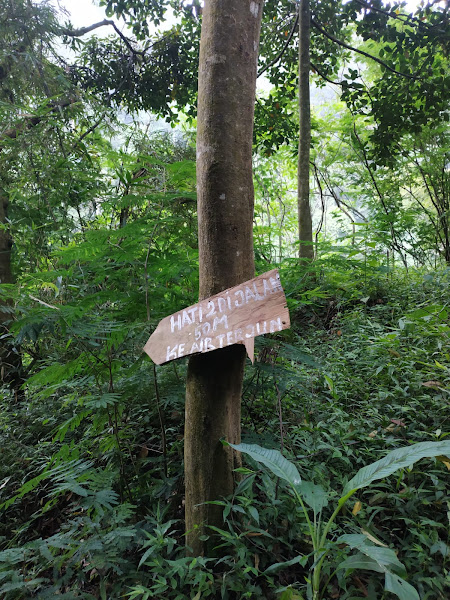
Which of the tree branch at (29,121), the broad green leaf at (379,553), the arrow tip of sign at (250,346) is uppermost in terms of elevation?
the tree branch at (29,121)

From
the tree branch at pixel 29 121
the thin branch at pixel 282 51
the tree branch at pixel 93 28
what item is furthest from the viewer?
the thin branch at pixel 282 51

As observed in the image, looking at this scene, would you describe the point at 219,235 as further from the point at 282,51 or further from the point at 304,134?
the point at 282,51

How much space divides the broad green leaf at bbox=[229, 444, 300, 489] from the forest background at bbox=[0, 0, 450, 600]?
11 millimetres

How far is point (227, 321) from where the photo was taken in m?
1.31

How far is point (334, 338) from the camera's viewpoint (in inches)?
149

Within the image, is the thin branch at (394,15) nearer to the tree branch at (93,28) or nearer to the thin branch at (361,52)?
the thin branch at (361,52)

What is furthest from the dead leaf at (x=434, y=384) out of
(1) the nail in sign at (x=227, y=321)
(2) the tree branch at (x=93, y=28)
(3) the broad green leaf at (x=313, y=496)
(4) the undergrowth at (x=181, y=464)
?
(2) the tree branch at (x=93, y=28)

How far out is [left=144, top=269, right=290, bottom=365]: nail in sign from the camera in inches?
47.6

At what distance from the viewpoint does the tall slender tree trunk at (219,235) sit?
150 centimetres

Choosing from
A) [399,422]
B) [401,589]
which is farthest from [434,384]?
[401,589]

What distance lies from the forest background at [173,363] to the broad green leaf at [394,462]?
0.17 metres

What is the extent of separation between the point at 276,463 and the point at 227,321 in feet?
1.93

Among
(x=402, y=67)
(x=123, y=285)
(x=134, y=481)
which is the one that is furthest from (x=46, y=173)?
(x=402, y=67)

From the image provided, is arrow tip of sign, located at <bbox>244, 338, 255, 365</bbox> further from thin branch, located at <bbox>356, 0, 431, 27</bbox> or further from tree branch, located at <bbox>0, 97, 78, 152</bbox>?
thin branch, located at <bbox>356, 0, 431, 27</bbox>
